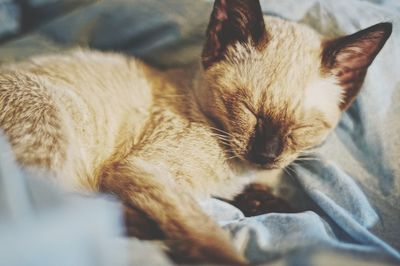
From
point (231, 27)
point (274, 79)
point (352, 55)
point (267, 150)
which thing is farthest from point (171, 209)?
point (352, 55)

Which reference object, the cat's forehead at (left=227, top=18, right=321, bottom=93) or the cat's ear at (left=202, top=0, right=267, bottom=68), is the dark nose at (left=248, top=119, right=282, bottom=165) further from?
the cat's ear at (left=202, top=0, right=267, bottom=68)

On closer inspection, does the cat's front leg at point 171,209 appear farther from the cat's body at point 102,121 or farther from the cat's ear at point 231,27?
the cat's ear at point 231,27

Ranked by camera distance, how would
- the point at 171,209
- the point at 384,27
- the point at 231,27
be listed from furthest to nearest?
1. the point at 231,27
2. the point at 384,27
3. the point at 171,209

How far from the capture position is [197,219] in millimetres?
1002

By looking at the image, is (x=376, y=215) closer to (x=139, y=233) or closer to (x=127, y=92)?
(x=139, y=233)

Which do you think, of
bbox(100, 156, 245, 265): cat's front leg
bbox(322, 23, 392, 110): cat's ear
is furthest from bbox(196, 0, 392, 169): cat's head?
bbox(100, 156, 245, 265): cat's front leg

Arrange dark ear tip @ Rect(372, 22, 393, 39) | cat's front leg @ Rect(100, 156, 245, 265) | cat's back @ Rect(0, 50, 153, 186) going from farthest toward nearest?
1. dark ear tip @ Rect(372, 22, 393, 39)
2. cat's back @ Rect(0, 50, 153, 186)
3. cat's front leg @ Rect(100, 156, 245, 265)

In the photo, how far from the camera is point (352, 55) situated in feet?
4.14

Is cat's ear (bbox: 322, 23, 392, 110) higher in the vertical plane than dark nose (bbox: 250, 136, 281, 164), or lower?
higher

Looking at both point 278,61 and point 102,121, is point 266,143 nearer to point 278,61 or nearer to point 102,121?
point 278,61

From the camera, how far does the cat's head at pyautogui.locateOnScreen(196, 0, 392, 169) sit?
122 centimetres

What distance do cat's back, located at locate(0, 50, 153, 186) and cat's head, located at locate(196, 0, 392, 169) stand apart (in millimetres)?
268

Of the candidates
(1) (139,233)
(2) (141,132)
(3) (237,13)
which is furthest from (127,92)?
(1) (139,233)

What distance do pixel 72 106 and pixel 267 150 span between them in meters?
0.56
